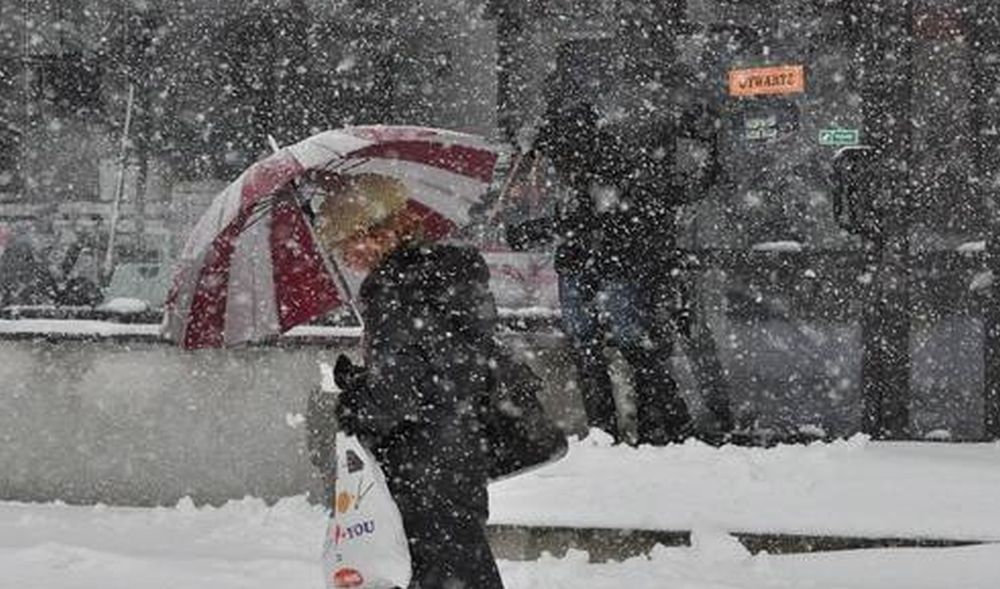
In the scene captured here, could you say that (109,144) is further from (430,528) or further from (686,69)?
(430,528)

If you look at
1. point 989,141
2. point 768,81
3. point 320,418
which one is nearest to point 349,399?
point 320,418

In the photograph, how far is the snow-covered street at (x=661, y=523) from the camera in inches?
210

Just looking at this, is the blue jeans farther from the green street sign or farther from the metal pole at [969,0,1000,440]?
the metal pole at [969,0,1000,440]

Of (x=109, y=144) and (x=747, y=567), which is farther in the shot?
(x=109, y=144)

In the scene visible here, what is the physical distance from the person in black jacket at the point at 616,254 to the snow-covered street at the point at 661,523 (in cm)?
29

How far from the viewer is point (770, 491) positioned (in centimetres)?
600

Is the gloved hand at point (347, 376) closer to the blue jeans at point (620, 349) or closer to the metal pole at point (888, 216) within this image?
the blue jeans at point (620, 349)

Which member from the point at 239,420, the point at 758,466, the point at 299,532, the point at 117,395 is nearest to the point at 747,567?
the point at 758,466

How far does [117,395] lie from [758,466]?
127 inches

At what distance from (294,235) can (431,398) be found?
0.66 meters

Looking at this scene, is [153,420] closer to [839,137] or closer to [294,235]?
[294,235]

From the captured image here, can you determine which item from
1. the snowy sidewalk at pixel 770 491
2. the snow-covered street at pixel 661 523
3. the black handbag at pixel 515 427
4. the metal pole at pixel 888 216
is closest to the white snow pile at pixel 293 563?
the snow-covered street at pixel 661 523

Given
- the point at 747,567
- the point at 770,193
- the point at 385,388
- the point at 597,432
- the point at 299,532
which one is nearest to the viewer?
the point at 385,388

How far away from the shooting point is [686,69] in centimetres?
724
